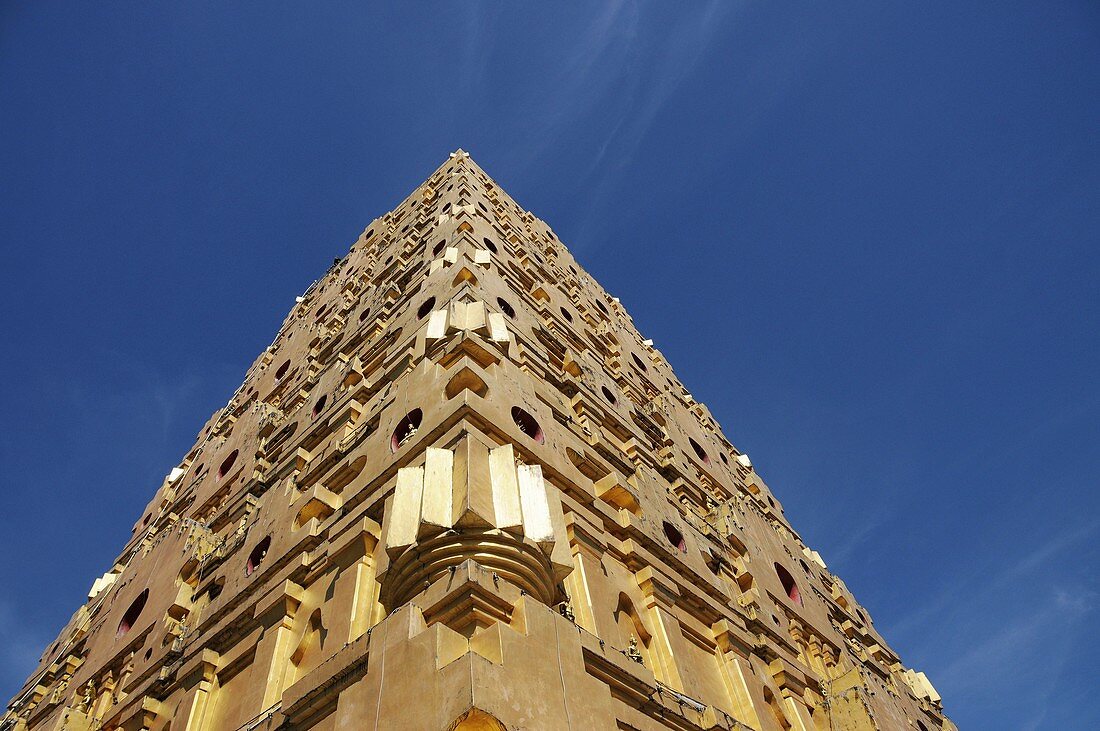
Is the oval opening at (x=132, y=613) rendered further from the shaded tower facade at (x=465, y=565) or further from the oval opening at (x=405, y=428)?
the oval opening at (x=405, y=428)

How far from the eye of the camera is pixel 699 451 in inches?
699

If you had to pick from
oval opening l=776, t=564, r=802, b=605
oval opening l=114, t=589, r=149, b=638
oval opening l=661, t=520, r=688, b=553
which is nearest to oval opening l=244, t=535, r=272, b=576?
oval opening l=114, t=589, r=149, b=638

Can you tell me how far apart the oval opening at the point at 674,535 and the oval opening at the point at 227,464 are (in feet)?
30.5

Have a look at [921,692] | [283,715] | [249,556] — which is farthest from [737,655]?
[921,692]

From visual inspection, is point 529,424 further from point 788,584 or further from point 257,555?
point 788,584

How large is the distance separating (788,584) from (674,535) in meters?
4.52

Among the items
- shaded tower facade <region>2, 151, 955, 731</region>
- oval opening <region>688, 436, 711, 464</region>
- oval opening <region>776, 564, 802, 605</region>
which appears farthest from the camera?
oval opening <region>688, 436, 711, 464</region>

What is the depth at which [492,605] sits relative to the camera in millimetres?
5957

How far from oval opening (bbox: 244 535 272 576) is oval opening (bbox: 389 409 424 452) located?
92.8 inches

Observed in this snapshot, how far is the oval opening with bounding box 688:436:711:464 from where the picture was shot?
17.3 metres

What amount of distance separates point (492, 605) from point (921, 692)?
14554mm

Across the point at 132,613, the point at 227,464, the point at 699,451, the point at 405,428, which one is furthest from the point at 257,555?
the point at 699,451

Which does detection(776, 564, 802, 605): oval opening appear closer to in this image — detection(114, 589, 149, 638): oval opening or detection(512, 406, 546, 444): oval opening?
detection(512, 406, 546, 444): oval opening

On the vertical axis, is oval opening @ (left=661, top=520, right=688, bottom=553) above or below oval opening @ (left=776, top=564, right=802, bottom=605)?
below
